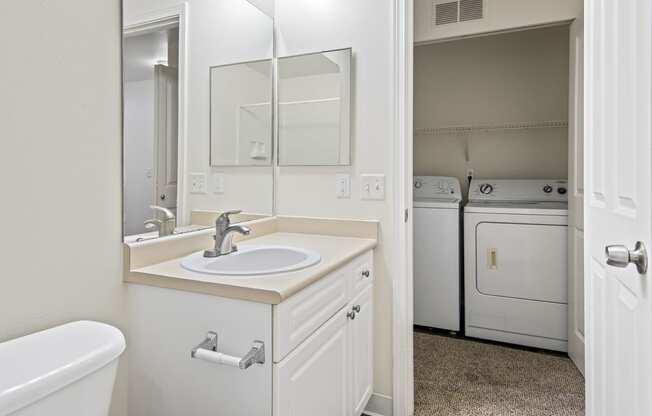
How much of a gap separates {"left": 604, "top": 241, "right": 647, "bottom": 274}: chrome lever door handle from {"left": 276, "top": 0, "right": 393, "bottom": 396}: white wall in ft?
3.35

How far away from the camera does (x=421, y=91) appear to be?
3.59 metres

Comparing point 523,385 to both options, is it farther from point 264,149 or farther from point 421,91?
point 421,91

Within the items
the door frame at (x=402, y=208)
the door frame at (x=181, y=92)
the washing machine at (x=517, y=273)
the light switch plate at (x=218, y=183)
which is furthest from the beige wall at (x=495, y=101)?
the door frame at (x=181, y=92)

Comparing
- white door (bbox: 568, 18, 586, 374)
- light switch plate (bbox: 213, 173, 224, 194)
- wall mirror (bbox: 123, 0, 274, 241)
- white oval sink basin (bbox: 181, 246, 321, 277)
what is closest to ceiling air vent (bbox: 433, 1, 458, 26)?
white door (bbox: 568, 18, 586, 374)

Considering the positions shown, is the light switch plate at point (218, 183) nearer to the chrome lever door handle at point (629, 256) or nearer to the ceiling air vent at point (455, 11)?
the chrome lever door handle at point (629, 256)

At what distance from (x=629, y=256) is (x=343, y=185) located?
124cm

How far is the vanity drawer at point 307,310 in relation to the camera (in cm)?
108

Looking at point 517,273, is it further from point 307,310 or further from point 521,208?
point 307,310

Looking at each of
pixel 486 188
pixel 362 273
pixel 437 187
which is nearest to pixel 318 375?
pixel 362 273

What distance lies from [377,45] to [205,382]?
1.55m

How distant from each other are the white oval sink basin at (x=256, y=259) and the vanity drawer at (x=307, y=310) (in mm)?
104

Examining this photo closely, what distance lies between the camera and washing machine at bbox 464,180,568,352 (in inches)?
102

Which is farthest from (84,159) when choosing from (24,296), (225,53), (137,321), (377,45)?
(377,45)

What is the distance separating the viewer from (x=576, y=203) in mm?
2387
